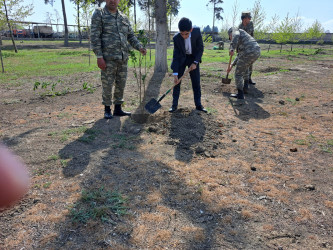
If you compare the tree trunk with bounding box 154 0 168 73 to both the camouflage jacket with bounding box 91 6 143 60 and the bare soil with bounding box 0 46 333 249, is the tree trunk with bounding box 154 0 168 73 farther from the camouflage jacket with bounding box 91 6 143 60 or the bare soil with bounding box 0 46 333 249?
the camouflage jacket with bounding box 91 6 143 60

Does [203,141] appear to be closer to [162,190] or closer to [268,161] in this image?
[268,161]

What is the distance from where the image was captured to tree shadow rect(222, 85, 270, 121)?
197 inches

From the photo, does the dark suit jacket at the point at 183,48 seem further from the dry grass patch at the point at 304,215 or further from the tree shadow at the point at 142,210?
the dry grass patch at the point at 304,215

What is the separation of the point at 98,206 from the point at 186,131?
6.63 feet

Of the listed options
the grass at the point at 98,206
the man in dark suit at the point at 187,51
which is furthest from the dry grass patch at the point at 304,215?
the man in dark suit at the point at 187,51

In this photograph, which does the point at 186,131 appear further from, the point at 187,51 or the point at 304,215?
the point at 304,215

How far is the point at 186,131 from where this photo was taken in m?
3.90

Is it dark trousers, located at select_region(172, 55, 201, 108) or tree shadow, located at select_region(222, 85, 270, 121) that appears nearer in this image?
dark trousers, located at select_region(172, 55, 201, 108)

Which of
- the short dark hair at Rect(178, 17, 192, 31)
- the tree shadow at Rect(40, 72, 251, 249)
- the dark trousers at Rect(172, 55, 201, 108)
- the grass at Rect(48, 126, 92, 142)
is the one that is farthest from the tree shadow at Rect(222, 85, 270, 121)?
the grass at Rect(48, 126, 92, 142)

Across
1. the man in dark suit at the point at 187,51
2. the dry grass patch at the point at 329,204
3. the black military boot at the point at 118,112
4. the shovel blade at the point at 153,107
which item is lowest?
the dry grass patch at the point at 329,204

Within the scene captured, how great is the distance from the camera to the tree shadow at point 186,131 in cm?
337

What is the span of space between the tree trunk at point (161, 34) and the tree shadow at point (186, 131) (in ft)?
14.7

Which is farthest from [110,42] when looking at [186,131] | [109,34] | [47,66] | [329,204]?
[47,66]

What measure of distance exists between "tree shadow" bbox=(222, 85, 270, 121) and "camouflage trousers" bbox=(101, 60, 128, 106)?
2374 millimetres
